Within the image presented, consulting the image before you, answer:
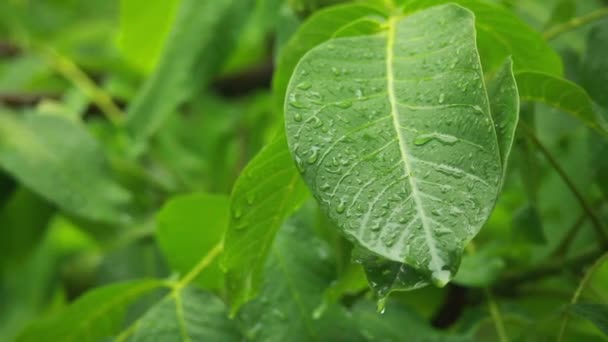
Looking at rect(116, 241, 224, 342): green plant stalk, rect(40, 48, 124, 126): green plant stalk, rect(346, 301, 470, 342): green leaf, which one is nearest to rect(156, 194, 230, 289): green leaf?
rect(116, 241, 224, 342): green plant stalk

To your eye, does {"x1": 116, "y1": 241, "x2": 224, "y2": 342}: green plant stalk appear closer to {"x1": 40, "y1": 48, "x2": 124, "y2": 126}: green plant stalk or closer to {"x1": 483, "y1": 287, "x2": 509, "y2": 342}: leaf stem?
{"x1": 483, "y1": 287, "x2": 509, "y2": 342}: leaf stem

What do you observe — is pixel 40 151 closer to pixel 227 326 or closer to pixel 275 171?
pixel 227 326

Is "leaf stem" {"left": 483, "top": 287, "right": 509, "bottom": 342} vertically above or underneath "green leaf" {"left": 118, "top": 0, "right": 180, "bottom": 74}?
underneath

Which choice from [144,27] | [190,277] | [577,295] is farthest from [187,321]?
[144,27]

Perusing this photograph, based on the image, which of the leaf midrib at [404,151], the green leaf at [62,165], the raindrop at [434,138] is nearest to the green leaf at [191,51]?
the green leaf at [62,165]

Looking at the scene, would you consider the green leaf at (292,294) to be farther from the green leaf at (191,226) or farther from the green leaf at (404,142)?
the green leaf at (404,142)

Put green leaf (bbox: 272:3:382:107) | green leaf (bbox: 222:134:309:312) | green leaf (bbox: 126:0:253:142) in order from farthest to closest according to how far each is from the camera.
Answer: green leaf (bbox: 126:0:253:142)
green leaf (bbox: 272:3:382:107)
green leaf (bbox: 222:134:309:312)

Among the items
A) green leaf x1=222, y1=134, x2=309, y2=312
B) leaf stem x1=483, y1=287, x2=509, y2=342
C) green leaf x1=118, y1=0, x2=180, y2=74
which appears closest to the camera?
green leaf x1=222, y1=134, x2=309, y2=312
